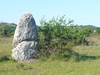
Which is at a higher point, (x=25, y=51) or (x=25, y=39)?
(x=25, y=39)

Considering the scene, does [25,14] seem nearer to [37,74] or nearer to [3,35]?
[37,74]

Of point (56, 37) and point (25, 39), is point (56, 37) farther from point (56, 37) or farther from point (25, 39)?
point (25, 39)

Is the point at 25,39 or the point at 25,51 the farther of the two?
the point at 25,39

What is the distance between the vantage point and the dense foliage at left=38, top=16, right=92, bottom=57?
12688mm

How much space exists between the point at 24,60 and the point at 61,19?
9.80ft

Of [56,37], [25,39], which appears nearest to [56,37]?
[56,37]

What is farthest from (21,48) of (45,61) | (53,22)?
(53,22)

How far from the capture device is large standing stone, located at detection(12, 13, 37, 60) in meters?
12.3

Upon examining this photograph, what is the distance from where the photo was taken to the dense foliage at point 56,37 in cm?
1269

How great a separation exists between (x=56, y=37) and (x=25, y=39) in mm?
1640

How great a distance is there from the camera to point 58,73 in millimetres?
8797

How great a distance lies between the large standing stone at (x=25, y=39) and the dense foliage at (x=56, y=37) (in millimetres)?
485

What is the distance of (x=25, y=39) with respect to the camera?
12.7 meters

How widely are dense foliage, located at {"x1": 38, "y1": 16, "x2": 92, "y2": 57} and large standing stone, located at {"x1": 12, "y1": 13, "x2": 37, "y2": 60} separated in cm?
48
